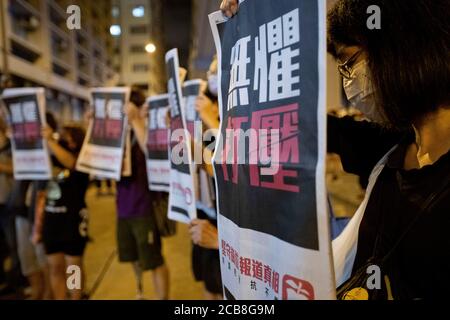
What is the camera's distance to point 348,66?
3.55ft

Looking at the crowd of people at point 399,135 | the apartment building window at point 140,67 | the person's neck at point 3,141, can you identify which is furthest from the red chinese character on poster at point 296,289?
the apartment building window at point 140,67


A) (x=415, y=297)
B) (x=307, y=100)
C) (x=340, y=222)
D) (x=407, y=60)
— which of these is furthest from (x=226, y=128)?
(x=340, y=222)

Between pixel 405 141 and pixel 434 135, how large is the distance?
0.52ft

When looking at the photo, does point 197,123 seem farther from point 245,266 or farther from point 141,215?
point 141,215

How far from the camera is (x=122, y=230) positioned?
308 centimetres

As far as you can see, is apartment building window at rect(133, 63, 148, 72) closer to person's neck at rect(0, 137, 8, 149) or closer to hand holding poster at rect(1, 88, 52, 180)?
person's neck at rect(0, 137, 8, 149)

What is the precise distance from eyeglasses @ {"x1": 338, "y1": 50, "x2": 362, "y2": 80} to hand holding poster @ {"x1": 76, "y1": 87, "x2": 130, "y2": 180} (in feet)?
6.33

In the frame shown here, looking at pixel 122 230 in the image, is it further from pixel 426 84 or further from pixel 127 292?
pixel 426 84

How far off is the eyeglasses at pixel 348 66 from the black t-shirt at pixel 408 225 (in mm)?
297

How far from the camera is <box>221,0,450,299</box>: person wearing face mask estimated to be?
873mm

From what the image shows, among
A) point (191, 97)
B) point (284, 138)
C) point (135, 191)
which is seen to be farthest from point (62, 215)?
point (284, 138)

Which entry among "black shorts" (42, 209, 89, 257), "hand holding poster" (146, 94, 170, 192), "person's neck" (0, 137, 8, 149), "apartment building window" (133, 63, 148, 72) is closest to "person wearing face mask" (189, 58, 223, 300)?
"hand holding poster" (146, 94, 170, 192)
